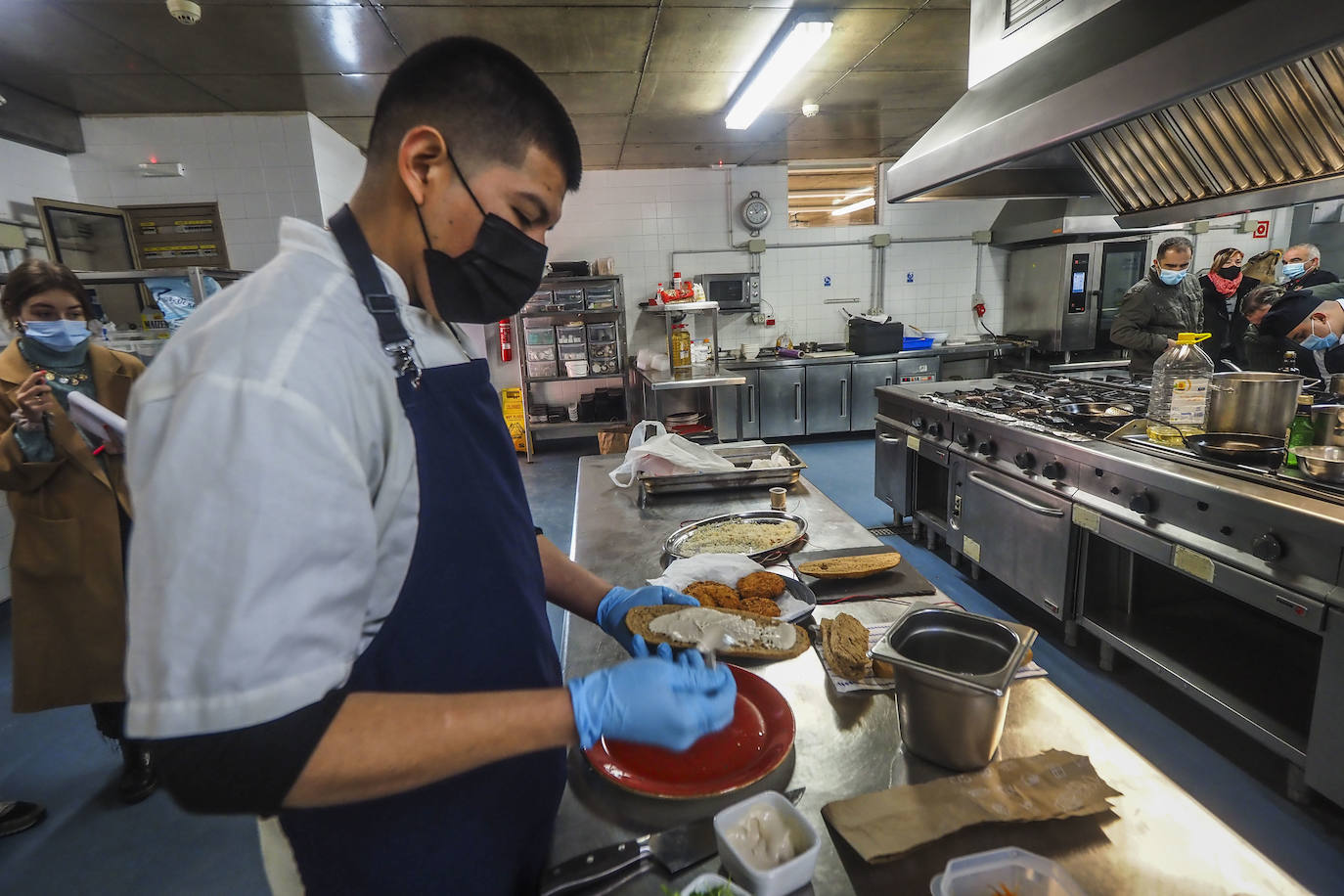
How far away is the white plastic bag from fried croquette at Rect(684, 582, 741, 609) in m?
0.93

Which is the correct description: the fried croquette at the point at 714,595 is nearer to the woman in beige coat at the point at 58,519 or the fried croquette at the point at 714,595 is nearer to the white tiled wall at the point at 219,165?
the woman in beige coat at the point at 58,519

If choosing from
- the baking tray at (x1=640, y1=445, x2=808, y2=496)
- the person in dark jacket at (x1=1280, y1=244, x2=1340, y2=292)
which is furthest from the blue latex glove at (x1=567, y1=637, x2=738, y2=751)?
the person in dark jacket at (x1=1280, y1=244, x2=1340, y2=292)

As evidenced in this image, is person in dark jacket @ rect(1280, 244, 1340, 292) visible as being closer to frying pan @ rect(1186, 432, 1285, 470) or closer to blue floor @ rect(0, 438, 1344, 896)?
frying pan @ rect(1186, 432, 1285, 470)

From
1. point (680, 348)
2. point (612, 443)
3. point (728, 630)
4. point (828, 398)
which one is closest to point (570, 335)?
point (680, 348)

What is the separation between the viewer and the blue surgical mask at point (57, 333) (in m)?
2.23

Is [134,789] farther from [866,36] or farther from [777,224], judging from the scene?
[777,224]

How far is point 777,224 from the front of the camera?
7.14 metres

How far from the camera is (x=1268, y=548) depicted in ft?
5.91

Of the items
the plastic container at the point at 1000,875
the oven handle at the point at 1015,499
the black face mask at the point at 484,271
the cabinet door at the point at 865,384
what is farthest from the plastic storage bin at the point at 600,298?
the plastic container at the point at 1000,875

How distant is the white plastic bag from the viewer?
2.41 metres

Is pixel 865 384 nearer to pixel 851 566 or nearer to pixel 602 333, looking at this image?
pixel 602 333

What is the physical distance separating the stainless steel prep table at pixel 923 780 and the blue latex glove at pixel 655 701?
16 centimetres

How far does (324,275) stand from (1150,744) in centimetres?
285

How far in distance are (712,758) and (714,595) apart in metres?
0.47
